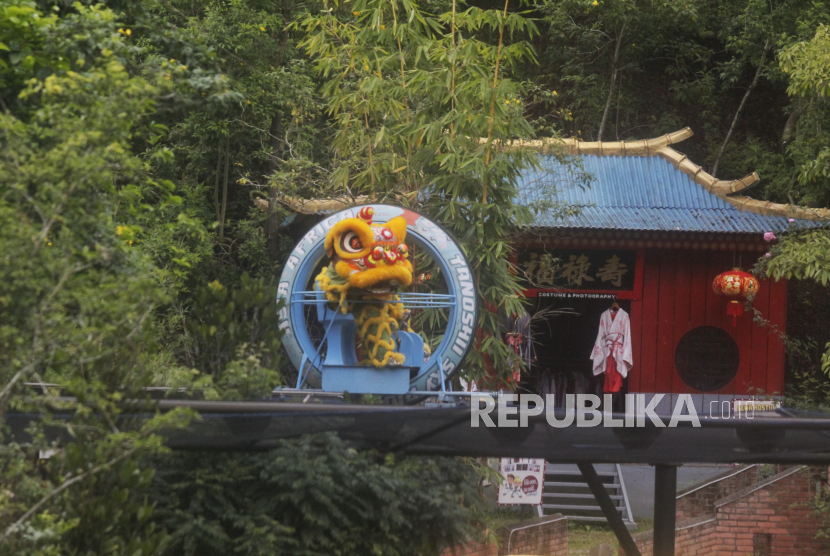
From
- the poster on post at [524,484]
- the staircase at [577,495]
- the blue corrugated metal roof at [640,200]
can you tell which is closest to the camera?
the poster on post at [524,484]

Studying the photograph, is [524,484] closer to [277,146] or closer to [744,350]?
[744,350]

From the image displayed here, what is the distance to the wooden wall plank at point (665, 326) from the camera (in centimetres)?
1030

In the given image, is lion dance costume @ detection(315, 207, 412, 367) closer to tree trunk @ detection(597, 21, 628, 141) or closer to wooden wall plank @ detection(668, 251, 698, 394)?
wooden wall plank @ detection(668, 251, 698, 394)

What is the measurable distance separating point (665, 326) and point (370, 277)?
6448 millimetres

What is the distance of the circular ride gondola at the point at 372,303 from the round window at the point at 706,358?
240 inches

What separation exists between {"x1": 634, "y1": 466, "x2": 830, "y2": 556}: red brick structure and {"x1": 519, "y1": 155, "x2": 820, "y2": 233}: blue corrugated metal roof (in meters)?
2.73

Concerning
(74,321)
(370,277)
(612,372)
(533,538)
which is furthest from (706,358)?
(74,321)

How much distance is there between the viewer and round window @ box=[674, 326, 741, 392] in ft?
34.0

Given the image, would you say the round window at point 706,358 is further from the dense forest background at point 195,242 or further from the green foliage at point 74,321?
the green foliage at point 74,321

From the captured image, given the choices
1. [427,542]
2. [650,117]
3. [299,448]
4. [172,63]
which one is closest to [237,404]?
[299,448]

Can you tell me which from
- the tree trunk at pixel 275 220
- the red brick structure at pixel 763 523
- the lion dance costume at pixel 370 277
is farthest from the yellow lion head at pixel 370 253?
the red brick structure at pixel 763 523

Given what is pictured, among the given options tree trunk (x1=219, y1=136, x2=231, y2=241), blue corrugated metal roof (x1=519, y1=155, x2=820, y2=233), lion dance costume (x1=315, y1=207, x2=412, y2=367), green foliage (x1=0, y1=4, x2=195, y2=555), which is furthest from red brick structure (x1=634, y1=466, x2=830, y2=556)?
green foliage (x1=0, y1=4, x2=195, y2=555)

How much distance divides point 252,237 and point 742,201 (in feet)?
18.6

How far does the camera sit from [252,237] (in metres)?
9.79
